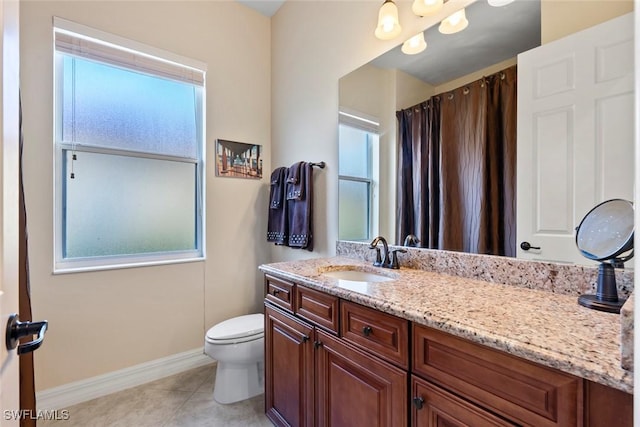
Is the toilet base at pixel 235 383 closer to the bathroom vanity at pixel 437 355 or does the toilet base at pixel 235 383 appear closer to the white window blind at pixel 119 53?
the bathroom vanity at pixel 437 355

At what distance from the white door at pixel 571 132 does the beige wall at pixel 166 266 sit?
1.98m

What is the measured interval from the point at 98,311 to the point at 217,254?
0.83m

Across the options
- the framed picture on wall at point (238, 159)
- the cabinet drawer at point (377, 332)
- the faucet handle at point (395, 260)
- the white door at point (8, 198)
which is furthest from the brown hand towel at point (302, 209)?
the white door at point (8, 198)

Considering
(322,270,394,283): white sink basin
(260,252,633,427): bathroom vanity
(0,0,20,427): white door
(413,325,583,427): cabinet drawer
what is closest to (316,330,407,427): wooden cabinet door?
(260,252,633,427): bathroom vanity

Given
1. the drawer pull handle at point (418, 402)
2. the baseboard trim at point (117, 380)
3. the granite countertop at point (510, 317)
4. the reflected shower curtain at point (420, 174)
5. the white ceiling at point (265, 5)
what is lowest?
the baseboard trim at point (117, 380)

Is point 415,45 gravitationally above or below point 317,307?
above

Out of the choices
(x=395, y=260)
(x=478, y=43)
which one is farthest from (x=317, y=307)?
(x=478, y=43)

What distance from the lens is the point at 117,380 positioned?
1.94 meters

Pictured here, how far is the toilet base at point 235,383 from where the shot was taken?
5.97 feet

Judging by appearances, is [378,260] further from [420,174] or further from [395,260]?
[420,174]

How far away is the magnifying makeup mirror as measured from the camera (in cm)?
84

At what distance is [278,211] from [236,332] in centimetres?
96

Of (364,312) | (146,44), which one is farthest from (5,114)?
(146,44)

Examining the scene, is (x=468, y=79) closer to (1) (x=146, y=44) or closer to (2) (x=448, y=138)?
(2) (x=448, y=138)
